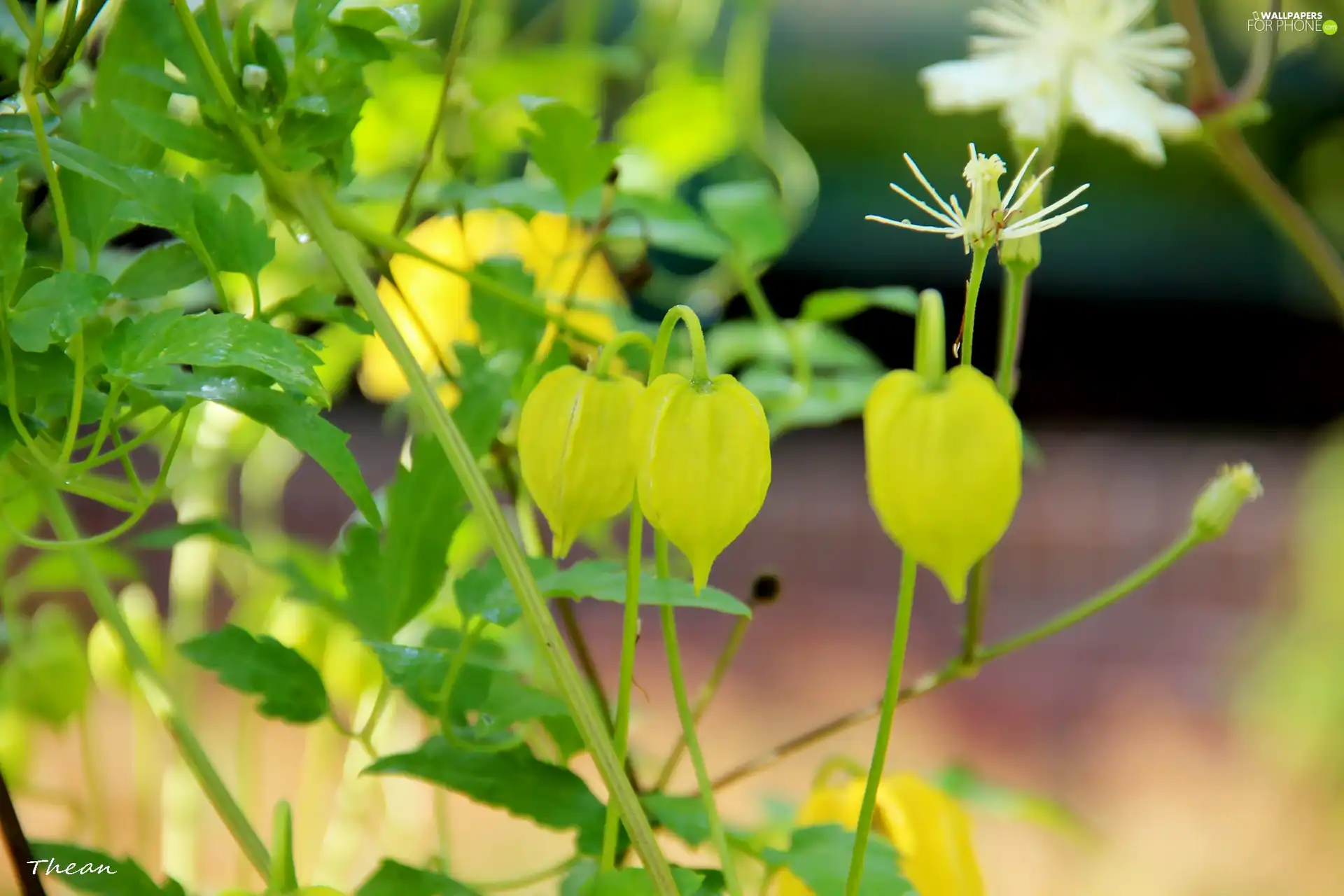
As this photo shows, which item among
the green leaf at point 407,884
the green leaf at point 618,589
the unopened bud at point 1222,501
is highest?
the unopened bud at point 1222,501

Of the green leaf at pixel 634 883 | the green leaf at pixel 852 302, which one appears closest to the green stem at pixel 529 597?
the green leaf at pixel 634 883

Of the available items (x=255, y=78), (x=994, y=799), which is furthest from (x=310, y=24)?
(x=994, y=799)

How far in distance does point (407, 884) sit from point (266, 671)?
5cm

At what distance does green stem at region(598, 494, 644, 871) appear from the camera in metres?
0.16

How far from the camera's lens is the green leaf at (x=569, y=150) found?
22 cm

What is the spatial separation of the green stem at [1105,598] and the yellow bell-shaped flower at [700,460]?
0.08m

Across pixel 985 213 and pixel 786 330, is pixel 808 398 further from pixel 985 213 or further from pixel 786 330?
pixel 985 213

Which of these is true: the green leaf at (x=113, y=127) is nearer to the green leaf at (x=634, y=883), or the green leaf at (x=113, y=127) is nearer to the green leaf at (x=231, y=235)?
the green leaf at (x=231, y=235)

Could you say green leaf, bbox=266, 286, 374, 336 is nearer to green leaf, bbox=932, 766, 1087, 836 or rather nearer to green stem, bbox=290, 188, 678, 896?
green stem, bbox=290, 188, 678, 896

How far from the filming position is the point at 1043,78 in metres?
0.26

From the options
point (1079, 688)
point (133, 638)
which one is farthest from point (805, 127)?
point (133, 638)

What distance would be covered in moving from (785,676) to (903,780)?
0.99 meters

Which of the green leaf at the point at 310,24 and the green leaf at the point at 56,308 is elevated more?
the green leaf at the point at 310,24

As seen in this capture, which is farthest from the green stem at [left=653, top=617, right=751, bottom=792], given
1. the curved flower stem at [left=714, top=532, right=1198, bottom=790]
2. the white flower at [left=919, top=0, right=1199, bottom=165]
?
the white flower at [left=919, top=0, right=1199, bottom=165]
